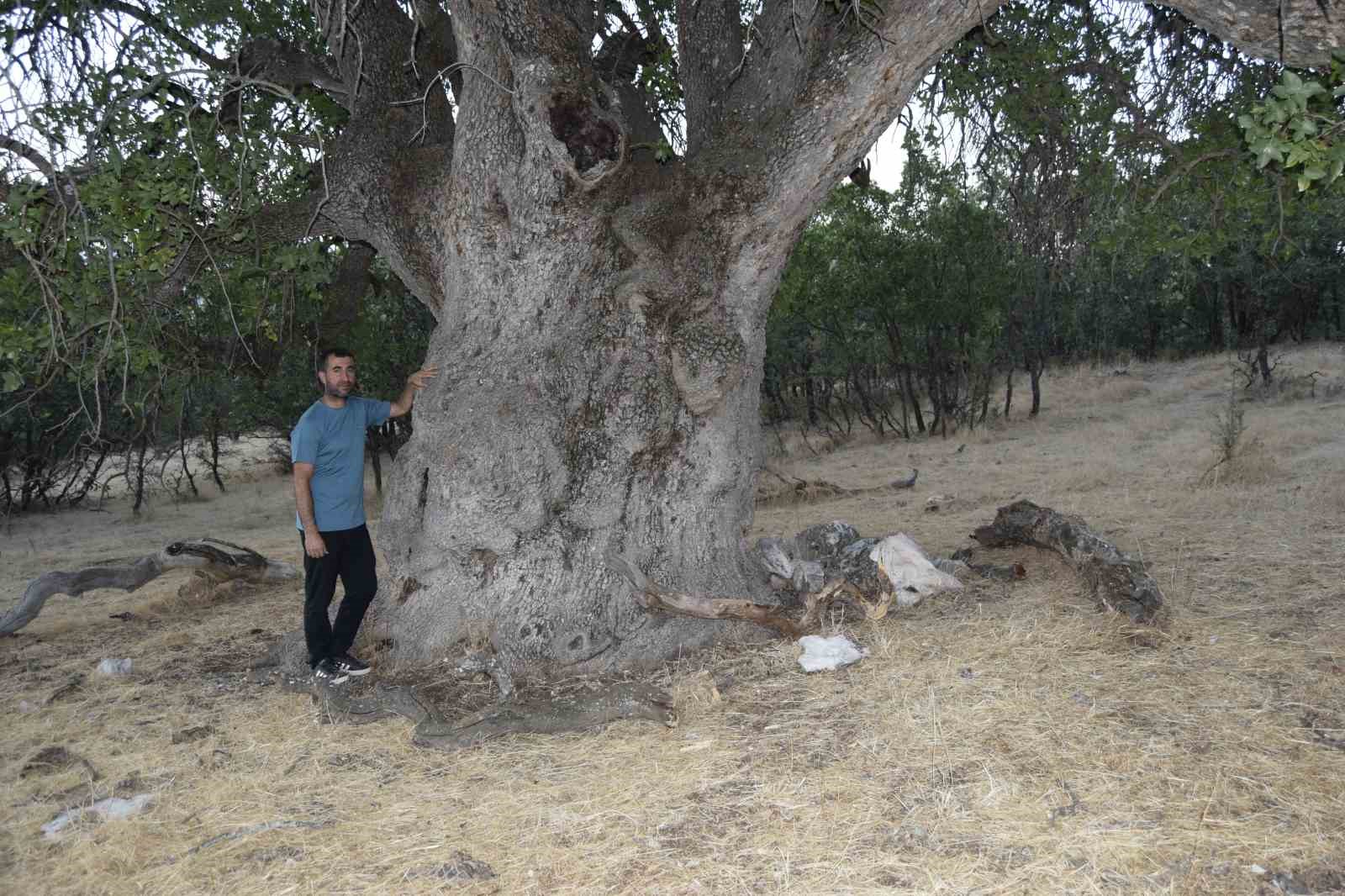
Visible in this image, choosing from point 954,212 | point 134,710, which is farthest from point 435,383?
point 954,212

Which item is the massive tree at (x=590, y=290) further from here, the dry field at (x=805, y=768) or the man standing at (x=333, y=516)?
the dry field at (x=805, y=768)

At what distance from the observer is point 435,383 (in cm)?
496

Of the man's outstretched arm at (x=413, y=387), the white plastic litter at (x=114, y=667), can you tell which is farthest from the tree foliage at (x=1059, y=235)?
the white plastic litter at (x=114, y=667)

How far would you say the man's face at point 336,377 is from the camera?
15.5ft

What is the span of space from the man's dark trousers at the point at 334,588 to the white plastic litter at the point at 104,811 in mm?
1281

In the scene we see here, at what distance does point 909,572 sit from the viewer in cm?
575

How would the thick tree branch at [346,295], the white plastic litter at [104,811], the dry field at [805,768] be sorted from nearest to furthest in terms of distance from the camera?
the dry field at [805,768] → the white plastic litter at [104,811] → the thick tree branch at [346,295]

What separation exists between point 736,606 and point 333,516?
2187mm

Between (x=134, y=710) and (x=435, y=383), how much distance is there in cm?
226

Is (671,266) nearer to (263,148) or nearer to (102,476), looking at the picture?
(263,148)

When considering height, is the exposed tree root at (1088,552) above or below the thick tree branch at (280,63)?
below

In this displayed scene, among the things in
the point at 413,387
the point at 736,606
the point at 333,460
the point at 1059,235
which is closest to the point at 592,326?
the point at 413,387

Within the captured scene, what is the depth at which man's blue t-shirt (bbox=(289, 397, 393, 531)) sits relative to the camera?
4.61m

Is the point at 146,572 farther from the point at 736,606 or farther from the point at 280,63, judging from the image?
the point at 736,606
